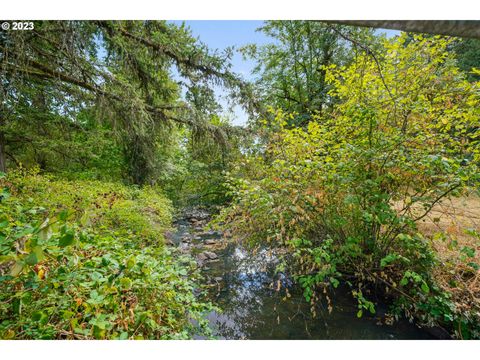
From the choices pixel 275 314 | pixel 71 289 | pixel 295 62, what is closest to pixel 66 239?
pixel 71 289

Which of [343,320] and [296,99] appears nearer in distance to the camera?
[343,320]

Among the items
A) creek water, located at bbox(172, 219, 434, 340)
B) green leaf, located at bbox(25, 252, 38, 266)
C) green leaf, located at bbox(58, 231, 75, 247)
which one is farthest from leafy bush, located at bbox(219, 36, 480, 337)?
green leaf, located at bbox(25, 252, 38, 266)

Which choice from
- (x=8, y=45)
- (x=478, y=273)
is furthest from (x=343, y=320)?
(x=8, y=45)

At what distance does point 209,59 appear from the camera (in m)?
6.03

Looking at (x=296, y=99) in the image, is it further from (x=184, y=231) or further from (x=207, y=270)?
(x=207, y=270)

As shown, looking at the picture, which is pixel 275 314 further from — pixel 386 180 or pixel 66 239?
pixel 66 239

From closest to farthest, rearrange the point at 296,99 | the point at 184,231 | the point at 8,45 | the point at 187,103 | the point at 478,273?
1. the point at 478,273
2. the point at 8,45
3. the point at 187,103
4. the point at 184,231
5. the point at 296,99

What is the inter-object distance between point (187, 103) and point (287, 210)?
18.0ft

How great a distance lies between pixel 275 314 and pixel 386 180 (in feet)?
8.71

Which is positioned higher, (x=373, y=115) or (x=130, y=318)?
(x=373, y=115)

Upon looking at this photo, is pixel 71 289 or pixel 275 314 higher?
pixel 71 289

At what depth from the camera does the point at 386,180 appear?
305 centimetres

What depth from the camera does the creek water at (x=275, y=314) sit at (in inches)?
125

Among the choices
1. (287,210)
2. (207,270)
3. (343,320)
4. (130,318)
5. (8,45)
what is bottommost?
(343,320)
